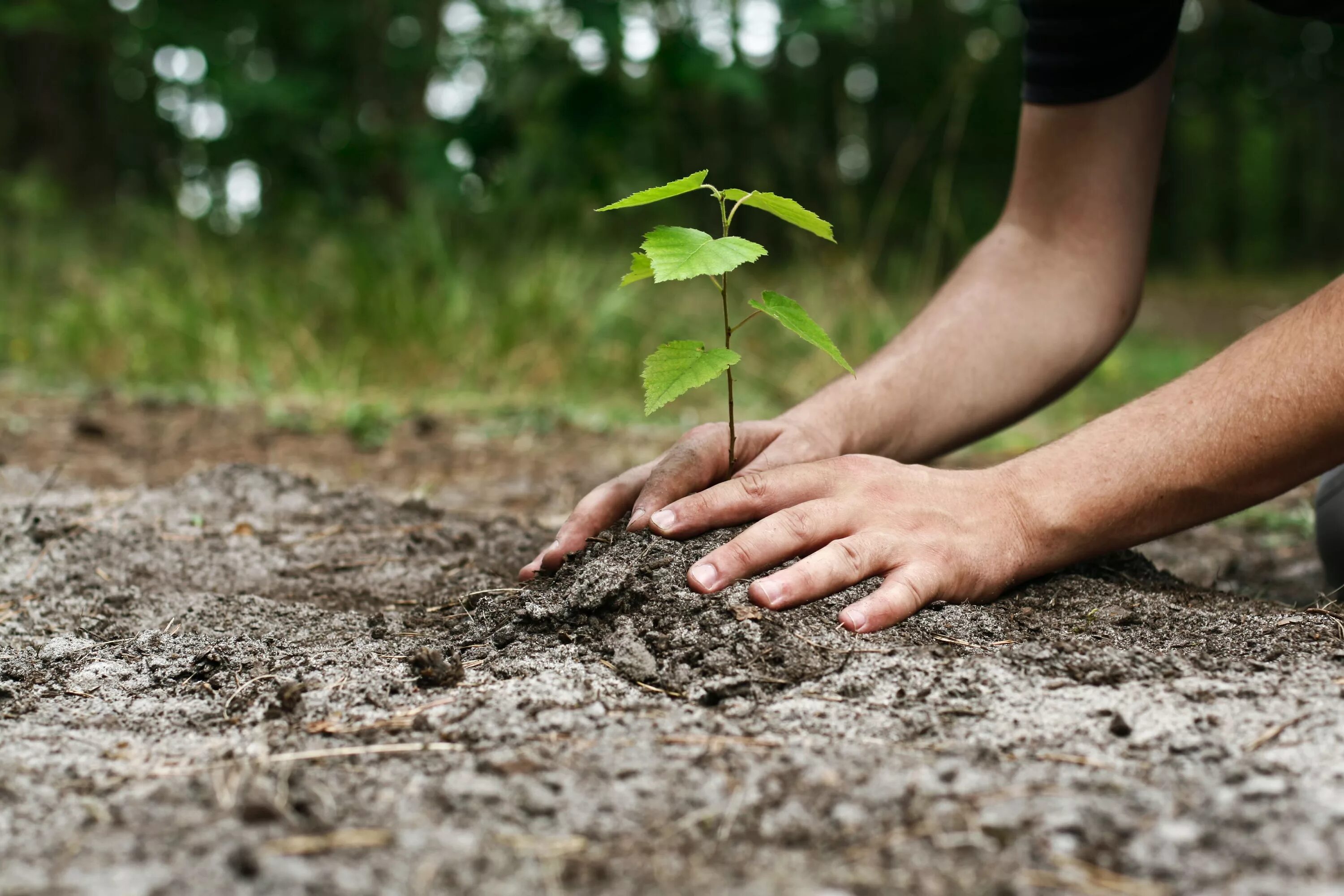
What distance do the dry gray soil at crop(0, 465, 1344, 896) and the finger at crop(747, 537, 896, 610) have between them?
0.09ft

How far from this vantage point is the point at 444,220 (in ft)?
19.1

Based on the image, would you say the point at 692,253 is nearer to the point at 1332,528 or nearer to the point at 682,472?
the point at 682,472

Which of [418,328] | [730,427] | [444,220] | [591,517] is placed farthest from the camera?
[444,220]

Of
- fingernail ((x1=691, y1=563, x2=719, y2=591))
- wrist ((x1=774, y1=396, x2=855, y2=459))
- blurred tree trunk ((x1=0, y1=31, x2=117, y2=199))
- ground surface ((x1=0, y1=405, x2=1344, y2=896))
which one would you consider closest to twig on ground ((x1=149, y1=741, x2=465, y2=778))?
ground surface ((x1=0, y1=405, x2=1344, y2=896))

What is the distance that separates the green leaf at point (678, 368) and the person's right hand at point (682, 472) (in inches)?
10.0

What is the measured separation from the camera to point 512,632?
1547 mm

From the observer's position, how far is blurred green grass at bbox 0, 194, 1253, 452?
4.38 meters

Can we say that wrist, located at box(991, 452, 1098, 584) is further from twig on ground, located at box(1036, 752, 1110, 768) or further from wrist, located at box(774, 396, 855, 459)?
twig on ground, located at box(1036, 752, 1110, 768)

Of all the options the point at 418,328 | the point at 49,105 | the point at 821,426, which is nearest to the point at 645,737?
the point at 821,426

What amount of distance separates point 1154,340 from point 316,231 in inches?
275

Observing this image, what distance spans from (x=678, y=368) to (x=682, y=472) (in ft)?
0.93

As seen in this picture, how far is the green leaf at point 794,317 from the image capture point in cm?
145

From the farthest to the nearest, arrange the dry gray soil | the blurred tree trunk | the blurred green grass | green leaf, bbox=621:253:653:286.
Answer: the blurred tree trunk < the blurred green grass < green leaf, bbox=621:253:653:286 < the dry gray soil

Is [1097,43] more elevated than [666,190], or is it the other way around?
[1097,43]
